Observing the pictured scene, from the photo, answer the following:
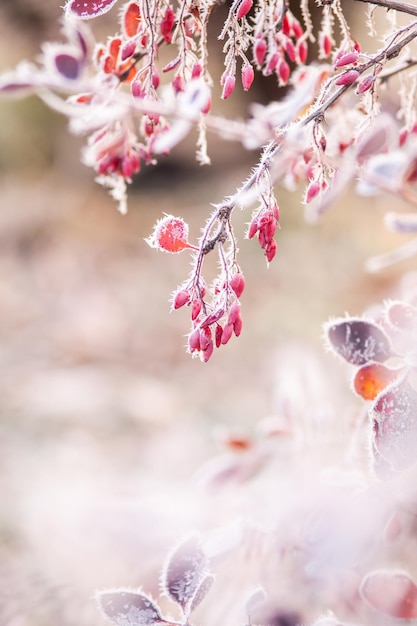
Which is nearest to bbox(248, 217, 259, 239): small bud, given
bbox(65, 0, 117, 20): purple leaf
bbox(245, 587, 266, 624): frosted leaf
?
bbox(65, 0, 117, 20): purple leaf

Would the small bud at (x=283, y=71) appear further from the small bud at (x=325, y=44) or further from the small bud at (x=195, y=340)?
the small bud at (x=195, y=340)

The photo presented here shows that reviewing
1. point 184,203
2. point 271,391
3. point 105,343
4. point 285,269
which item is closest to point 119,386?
point 105,343

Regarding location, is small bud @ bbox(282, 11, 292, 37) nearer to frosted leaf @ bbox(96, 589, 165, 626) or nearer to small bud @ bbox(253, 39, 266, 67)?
small bud @ bbox(253, 39, 266, 67)

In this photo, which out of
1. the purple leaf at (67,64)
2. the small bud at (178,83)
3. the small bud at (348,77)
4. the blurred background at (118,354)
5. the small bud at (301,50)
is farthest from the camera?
the blurred background at (118,354)

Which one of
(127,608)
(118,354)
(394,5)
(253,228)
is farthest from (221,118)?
(118,354)

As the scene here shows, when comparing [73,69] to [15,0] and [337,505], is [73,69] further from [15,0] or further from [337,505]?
[15,0]

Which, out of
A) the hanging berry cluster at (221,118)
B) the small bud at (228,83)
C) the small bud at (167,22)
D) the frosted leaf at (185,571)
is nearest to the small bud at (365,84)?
the hanging berry cluster at (221,118)

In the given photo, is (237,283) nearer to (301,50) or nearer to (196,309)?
(196,309)
